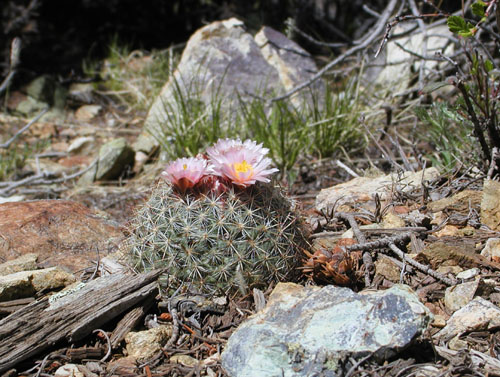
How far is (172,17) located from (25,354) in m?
7.16

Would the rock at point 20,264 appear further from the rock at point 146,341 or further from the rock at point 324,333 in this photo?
the rock at point 324,333

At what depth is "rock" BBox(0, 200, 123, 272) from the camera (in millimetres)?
3105

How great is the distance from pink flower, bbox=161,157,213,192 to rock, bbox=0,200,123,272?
2.70 feet

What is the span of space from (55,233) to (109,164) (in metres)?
1.81

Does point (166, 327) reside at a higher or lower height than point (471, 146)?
lower

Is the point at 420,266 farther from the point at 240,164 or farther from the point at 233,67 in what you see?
the point at 233,67

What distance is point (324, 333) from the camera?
1.99 metres

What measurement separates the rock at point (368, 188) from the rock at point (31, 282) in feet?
4.79

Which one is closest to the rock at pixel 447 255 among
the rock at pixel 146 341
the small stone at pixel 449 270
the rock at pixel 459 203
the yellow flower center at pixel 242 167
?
the small stone at pixel 449 270

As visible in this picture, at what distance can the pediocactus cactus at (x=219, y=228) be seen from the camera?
244cm

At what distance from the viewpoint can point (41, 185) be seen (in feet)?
16.3

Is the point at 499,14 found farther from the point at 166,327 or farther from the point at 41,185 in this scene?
the point at 41,185

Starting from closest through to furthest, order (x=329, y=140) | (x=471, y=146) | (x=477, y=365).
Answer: (x=477, y=365)
(x=471, y=146)
(x=329, y=140)

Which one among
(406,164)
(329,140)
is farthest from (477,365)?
(329,140)
